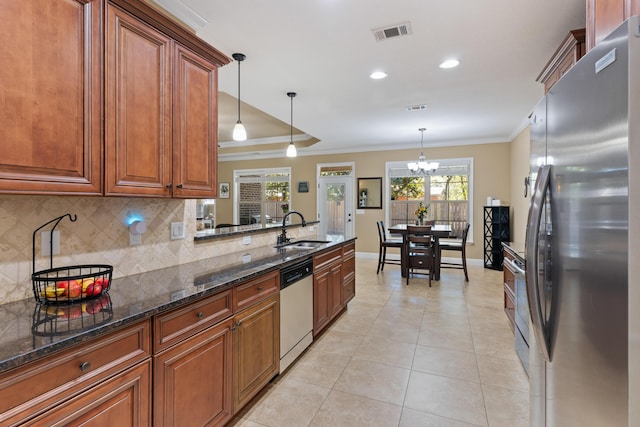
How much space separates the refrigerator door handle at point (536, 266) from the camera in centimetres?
124

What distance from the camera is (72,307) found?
1.32 m

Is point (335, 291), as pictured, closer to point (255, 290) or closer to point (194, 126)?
point (255, 290)

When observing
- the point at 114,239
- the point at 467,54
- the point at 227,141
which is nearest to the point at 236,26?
the point at 114,239

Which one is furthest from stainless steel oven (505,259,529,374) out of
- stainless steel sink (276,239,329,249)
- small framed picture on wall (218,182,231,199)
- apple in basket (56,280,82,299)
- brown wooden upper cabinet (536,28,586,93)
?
small framed picture on wall (218,182,231,199)

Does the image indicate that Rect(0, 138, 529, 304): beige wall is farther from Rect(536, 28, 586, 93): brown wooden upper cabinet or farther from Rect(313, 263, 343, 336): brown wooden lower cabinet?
Rect(536, 28, 586, 93): brown wooden upper cabinet

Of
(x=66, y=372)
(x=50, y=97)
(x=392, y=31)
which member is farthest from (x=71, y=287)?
(x=392, y=31)

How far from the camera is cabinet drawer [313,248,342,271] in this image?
114 inches

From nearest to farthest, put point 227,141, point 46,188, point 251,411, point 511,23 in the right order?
point 46,188
point 251,411
point 511,23
point 227,141

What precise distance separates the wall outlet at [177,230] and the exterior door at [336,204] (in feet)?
18.9

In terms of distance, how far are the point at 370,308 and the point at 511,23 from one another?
125 inches

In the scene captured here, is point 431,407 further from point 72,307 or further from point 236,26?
point 236,26

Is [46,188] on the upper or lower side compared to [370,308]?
upper

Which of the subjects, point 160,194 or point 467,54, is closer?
point 160,194

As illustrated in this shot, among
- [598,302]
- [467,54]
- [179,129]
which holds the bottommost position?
[598,302]
